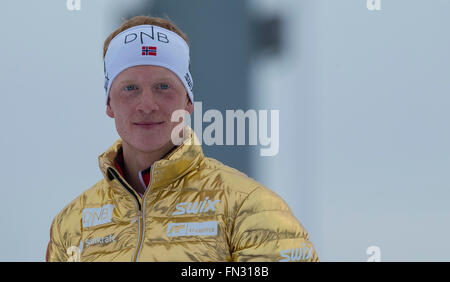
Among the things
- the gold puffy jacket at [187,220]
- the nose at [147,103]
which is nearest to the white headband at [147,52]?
the nose at [147,103]

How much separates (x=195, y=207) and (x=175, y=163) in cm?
16

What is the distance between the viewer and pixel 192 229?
1.80 m

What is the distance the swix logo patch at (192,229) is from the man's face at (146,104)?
29 cm

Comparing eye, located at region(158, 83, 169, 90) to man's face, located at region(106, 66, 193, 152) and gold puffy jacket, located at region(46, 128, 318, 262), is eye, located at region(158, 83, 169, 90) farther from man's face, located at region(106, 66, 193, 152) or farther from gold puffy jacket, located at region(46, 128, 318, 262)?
gold puffy jacket, located at region(46, 128, 318, 262)

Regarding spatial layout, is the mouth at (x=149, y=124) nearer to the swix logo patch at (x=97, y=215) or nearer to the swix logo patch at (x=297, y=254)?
the swix logo patch at (x=97, y=215)

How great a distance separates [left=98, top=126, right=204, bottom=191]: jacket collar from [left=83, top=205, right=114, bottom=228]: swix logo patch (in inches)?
3.9

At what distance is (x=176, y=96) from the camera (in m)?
2.00

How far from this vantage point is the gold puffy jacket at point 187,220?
1.77 metres

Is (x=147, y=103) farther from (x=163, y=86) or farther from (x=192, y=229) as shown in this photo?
(x=192, y=229)

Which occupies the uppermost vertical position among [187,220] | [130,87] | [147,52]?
[147,52]

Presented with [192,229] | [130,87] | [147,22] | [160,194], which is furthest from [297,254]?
[147,22]

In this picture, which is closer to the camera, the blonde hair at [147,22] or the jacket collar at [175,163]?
the jacket collar at [175,163]

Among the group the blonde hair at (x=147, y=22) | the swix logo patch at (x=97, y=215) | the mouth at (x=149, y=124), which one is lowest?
the swix logo patch at (x=97, y=215)
